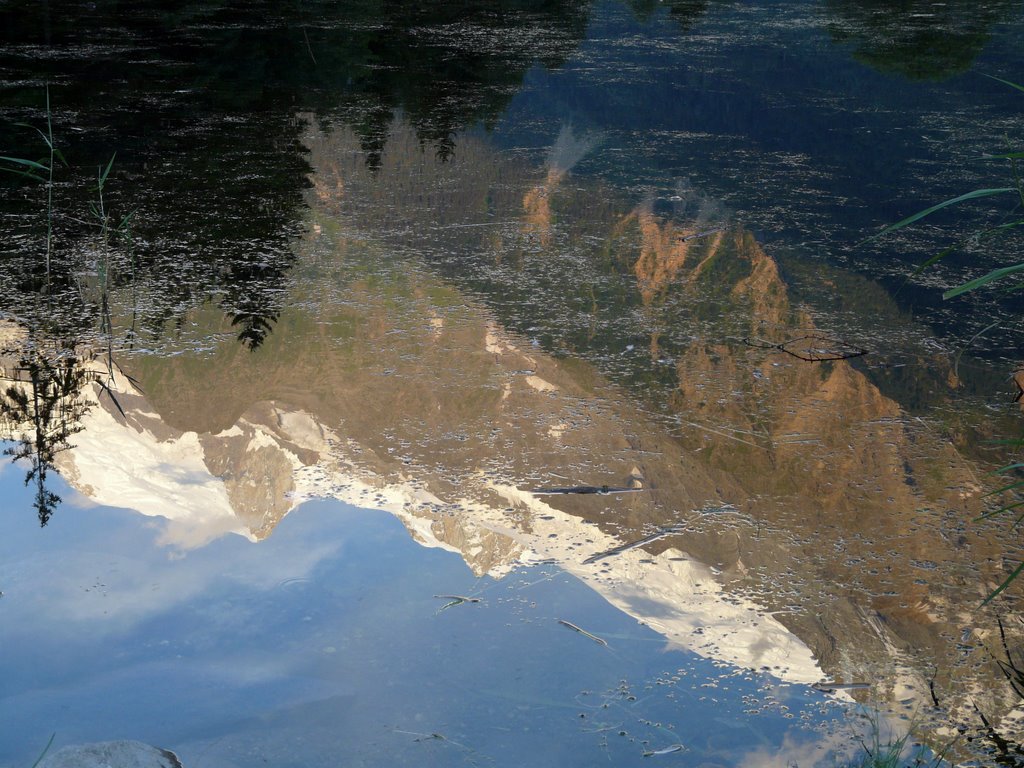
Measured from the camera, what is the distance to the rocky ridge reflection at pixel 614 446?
2.66 meters

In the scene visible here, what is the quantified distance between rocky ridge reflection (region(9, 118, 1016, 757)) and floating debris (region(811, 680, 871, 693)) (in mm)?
40

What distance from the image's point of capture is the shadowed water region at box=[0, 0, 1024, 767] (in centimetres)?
234

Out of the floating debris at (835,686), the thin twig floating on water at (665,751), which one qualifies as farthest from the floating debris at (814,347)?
the thin twig floating on water at (665,751)

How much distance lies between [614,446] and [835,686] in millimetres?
1174

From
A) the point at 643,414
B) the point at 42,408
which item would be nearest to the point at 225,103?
the point at 42,408

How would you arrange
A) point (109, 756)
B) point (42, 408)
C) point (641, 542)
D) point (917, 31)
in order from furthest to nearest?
point (917, 31)
point (42, 408)
point (641, 542)
point (109, 756)

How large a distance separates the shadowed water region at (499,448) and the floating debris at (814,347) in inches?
1.1

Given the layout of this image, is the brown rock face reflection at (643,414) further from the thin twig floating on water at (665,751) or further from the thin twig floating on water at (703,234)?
the thin twig floating on water at (665,751)

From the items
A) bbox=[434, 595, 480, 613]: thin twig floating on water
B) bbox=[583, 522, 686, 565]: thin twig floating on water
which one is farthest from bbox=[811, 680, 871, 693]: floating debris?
bbox=[434, 595, 480, 613]: thin twig floating on water

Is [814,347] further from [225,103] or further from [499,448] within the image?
[225,103]

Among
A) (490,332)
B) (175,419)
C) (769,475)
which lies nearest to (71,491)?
(175,419)

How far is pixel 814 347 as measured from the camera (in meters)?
4.08

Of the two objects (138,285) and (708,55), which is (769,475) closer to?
(138,285)

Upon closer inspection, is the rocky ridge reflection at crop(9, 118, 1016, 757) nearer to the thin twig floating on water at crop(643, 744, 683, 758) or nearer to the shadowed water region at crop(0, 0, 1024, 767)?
the shadowed water region at crop(0, 0, 1024, 767)
